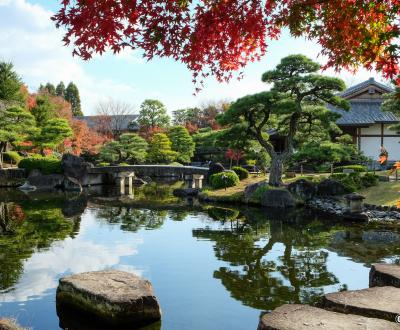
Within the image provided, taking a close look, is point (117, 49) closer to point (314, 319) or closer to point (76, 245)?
point (314, 319)

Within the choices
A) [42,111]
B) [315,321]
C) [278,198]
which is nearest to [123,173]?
[42,111]

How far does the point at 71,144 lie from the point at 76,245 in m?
28.7

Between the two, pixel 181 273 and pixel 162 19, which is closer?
pixel 162 19

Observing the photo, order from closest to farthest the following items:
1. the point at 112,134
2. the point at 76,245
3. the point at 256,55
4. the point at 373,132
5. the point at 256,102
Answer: the point at 256,55
the point at 76,245
the point at 256,102
the point at 373,132
the point at 112,134

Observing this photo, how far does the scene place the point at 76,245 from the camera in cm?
1247

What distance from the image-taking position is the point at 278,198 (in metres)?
20.1

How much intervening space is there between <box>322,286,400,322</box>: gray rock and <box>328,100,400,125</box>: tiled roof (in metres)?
24.3

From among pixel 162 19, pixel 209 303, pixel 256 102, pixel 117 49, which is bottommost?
pixel 209 303

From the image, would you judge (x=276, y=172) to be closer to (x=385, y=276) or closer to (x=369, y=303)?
(x=385, y=276)

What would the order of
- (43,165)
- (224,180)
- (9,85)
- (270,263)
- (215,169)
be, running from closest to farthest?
1. (270,263)
2. (224,180)
3. (215,169)
4. (43,165)
5. (9,85)

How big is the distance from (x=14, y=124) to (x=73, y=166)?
18.0ft

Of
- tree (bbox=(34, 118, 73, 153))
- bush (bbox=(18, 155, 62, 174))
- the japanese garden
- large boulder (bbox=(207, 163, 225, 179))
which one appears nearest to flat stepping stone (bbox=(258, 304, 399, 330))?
the japanese garden

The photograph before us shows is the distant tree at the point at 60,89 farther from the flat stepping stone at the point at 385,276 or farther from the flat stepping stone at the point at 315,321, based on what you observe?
the flat stepping stone at the point at 315,321

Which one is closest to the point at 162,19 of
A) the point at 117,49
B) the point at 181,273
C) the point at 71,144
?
the point at 117,49
